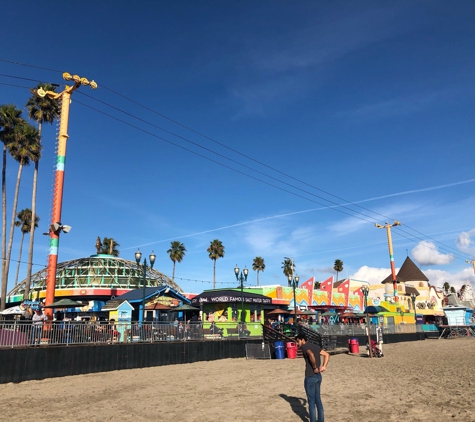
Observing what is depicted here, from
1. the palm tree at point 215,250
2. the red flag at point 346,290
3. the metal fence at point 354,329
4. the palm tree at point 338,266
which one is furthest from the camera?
the palm tree at point 338,266

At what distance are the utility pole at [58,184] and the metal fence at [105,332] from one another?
439 centimetres

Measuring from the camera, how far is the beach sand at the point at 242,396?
9.10m

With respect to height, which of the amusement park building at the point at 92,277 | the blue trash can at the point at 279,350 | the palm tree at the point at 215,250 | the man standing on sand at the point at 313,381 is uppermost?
the palm tree at the point at 215,250

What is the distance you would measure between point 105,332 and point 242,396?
30.6ft

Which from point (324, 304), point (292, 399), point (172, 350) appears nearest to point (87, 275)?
point (324, 304)

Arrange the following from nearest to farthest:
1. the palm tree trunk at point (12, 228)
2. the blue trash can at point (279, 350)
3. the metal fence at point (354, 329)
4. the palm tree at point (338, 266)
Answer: the blue trash can at point (279, 350)
the metal fence at point (354, 329)
the palm tree trunk at point (12, 228)
the palm tree at point (338, 266)

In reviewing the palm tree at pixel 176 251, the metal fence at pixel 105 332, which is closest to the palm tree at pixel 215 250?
the palm tree at pixel 176 251

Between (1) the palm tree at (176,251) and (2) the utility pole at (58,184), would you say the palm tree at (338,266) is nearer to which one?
(1) the palm tree at (176,251)

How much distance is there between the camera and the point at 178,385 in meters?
13.9

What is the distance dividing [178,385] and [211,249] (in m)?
69.4

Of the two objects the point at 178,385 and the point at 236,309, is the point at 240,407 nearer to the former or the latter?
the point at 178,385

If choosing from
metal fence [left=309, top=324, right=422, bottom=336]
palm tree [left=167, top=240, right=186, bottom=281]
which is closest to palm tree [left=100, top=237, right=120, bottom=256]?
palm tree [left=167, top=240, right=186, bottom=281]

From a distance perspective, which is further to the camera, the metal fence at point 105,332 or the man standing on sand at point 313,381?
the metal fence at point 105,332

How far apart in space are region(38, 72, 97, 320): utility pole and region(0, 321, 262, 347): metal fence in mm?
4395
